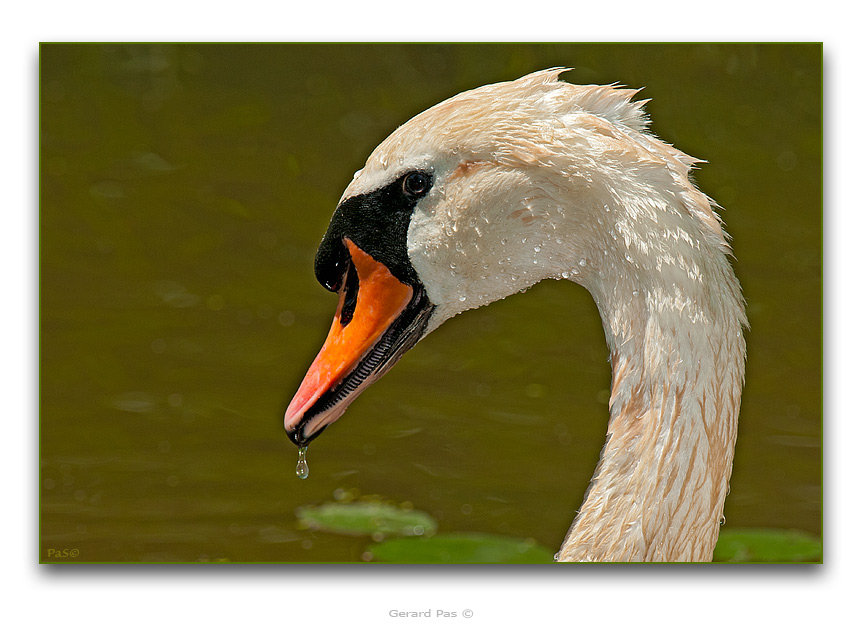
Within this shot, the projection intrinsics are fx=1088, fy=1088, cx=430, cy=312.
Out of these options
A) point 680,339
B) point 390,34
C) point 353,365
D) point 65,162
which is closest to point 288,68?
point 390,34

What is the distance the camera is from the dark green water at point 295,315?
2.89 m

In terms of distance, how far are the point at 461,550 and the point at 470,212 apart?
1.58m

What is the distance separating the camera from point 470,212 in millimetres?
2371

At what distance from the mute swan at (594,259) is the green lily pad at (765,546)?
44.6 inches

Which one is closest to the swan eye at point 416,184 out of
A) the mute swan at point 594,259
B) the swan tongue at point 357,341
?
the mute swan at point 594,259

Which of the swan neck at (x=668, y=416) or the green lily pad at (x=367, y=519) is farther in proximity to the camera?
the green lily pad at (x=367, y=519)

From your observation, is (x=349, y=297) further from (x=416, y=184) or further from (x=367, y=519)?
(x=367, y=519)

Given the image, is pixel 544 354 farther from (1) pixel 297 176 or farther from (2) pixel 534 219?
(2) pixel 534 219

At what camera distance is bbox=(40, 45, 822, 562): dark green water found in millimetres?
2893

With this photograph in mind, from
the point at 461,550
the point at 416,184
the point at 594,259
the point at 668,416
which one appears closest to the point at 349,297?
the point at 416,184

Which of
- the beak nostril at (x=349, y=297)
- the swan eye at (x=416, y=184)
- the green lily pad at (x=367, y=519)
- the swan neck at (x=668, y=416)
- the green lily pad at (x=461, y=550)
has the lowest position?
the green lily pad at (x=461, y=550)

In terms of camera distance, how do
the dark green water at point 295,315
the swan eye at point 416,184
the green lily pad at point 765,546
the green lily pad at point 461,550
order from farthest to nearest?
1. the green lily pad at point 461,550
2. the green lily pad at point 765,546
3. the dark green water at point 295,315
4. the swan eye at point 416,184

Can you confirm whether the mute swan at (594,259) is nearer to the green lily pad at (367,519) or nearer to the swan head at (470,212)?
the swan head at (470,212)

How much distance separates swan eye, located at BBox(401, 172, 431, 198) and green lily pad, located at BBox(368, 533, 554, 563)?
1.47 metres
